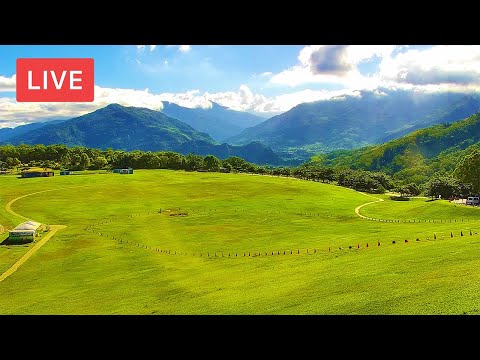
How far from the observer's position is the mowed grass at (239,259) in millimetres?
17203

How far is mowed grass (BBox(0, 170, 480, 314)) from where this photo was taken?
56.4 feet

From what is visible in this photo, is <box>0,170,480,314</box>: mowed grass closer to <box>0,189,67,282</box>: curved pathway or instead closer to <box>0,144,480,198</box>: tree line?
<box>0,189,67,282</box>: curved pathway

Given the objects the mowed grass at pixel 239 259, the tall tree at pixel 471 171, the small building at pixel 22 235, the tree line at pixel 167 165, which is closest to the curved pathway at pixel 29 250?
the mowed grass at pixel 239 259

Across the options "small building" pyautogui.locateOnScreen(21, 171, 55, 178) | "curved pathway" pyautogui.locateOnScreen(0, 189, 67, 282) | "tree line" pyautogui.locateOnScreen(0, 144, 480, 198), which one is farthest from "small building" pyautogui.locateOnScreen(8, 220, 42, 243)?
"tree line" pyautogui.locateOnScreen(0, 144, 480, 198)

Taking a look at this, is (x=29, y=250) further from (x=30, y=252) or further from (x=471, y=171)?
(x=471, y=171)

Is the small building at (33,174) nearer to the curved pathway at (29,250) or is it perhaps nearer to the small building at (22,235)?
the curved pathway at (29,250)

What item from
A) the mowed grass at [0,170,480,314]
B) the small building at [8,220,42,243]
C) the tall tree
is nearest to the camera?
the mowed grass at [0,170,480,314]

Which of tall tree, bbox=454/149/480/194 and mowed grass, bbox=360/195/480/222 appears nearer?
mowed grass, bbox=360/195/480/222
